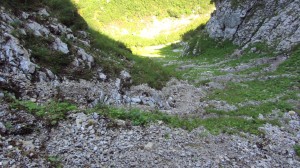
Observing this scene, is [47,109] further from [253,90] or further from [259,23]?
[259,23]

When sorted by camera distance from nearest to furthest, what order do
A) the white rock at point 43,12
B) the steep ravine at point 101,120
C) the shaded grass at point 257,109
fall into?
the steep ravine at point 101,120
the shaded grass at point 257,109
the white rock at point 43,12

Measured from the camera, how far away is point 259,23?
37.6 m

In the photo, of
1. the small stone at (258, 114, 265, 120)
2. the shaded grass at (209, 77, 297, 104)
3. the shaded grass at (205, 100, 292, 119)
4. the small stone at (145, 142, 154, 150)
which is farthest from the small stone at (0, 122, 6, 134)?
the shaded grass at (209, 77, 297, 104)

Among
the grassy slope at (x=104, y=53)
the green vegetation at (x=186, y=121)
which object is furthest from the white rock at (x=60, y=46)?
the green vegetation at (x=186, y=121)

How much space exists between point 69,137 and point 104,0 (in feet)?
316

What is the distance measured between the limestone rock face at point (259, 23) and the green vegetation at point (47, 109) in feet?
92.7

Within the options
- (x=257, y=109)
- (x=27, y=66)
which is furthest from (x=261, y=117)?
(x=27, y=66)

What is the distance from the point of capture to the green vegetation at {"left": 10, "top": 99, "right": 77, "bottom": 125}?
37.1 feet

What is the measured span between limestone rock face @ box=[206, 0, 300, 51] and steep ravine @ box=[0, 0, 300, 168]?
10855 millimetres

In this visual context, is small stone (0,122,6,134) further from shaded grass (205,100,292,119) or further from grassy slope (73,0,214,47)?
grassy slope (73,0,214,47)

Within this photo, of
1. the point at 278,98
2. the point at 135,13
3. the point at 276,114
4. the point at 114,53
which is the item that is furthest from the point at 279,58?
the point at 135,13

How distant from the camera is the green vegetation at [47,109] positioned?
11297 mm

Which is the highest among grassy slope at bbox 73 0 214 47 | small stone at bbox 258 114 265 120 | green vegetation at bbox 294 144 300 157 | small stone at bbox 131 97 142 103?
grassy slope at bbox 73 0 214 47

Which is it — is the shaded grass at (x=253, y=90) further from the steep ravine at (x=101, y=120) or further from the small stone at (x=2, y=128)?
the small stone at (x=2, y=128)
